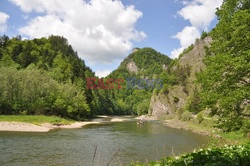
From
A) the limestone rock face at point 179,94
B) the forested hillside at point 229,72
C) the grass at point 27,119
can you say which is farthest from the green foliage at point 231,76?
the limestone rock face at point 179,94

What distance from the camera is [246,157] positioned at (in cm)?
797

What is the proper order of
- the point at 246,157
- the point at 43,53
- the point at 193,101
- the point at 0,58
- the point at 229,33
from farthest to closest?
1. the point at 43,53
2. the point at 0,58
3. the point at 193,101
4. the point at 229,33
5. the point at 246,157

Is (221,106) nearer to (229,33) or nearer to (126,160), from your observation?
(229,33)

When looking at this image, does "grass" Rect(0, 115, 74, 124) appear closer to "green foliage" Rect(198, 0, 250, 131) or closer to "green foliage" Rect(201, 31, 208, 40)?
"green foliage" Rect(198, 0, 250, 131)

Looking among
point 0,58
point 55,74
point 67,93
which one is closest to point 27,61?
point 0,58

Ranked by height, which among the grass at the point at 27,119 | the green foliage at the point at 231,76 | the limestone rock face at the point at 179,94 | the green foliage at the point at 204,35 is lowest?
the grass at the point at 27,119

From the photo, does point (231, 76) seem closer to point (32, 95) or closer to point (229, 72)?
point (229, 72)

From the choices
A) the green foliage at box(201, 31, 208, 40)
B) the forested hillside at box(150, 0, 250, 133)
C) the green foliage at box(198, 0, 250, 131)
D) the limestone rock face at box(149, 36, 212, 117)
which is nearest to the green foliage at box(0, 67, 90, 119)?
the limestone rock face at box(149, 36, 212, 117)

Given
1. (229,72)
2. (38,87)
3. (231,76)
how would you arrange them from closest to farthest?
(231,76) → (229,72) → (38,87)

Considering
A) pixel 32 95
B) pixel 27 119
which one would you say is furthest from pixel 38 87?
pixel 27 119

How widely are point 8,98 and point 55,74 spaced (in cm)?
3561

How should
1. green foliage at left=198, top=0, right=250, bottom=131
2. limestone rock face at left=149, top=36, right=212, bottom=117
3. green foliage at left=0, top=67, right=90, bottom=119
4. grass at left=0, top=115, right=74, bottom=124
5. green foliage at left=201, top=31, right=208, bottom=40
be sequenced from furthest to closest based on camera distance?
green foliage at left=201, top=31, right=208, bottom=40 → limestone rock face at left=149, top=36, right=212, bottom=117 → green foliage at left=0, top=67, right=90, bottom=119 → grass at left=0, top=115, right=74, bottom=124 → green foliage at left=198, top=0, right=250, bottom=131

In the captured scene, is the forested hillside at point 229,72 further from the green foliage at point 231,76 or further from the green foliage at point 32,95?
the green foliage at point 32,95

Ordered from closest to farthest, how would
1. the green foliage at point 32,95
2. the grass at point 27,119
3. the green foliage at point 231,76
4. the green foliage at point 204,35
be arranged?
the green foliage at point 231,76, the grass at point 27,119, the green foliage at point 32,95, the green foliage at point 204,35
